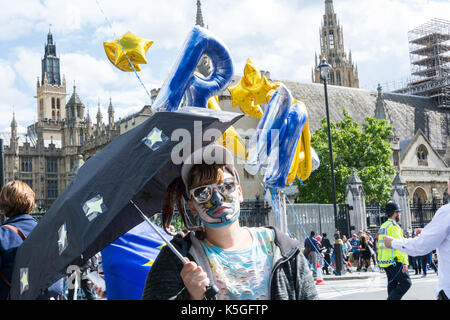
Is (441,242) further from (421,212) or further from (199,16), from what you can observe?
(199,16)

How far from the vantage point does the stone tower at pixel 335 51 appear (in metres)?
80.1

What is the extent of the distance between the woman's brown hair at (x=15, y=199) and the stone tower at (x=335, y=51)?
77.9 metres

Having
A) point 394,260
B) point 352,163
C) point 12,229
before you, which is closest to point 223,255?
point 12,229

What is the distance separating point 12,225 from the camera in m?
4.19

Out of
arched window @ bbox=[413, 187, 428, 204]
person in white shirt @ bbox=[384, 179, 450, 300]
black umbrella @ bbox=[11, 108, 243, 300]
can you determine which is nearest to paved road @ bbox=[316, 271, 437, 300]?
person in white shirt @ bbox=[384, 179, 450, 300]

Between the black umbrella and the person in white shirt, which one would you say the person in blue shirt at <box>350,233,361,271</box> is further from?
the black umbrella

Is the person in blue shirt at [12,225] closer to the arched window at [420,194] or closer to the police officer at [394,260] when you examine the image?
the police officer at [394,260]

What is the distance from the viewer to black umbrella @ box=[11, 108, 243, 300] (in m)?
2.70

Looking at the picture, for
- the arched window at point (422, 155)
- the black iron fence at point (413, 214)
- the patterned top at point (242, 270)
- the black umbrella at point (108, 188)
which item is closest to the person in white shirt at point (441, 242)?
the patterned top at point (242, 270)

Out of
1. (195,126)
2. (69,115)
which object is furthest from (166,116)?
(69,115)

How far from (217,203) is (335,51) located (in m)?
81.2

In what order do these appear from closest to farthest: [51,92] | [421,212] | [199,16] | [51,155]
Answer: [421,212], [199,16], [51,155], [51,92]

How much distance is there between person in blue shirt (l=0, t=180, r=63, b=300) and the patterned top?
5.84 ft

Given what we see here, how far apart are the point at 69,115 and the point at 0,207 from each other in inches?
3026
